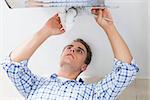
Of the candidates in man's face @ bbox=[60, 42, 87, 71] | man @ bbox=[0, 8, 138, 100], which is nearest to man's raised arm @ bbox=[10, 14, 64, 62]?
man @ bbox=[0, 8, 138, 100]

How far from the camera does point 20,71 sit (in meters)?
1.60

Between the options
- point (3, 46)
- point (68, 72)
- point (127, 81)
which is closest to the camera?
point (127, 81)

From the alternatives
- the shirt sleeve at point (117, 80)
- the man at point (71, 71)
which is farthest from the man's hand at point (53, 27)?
the shirt sleeve at point (117, 80)

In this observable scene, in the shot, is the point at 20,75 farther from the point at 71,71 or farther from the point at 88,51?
the point at 88,51

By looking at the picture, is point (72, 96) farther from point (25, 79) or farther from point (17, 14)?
point (17, 14)

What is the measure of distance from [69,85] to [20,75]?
249 millimetres

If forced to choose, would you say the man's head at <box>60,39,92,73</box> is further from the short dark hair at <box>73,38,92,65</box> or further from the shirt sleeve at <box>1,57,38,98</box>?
the shirt sleeve at <box>1,57,38,98</box>

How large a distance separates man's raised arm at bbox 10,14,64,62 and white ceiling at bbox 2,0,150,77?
0.14 metres

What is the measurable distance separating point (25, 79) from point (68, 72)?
22 centimetres

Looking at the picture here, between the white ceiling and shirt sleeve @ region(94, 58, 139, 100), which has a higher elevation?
the white ceiling

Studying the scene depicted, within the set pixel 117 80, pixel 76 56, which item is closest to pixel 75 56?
pixel 76 56

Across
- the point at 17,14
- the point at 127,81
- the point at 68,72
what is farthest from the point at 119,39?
the point at 17,14

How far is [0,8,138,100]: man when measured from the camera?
5.04 feet

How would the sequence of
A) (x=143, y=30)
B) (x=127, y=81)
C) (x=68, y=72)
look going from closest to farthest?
(x=127, y=81)
(x=68, y=72)
(x=143, y=30)
